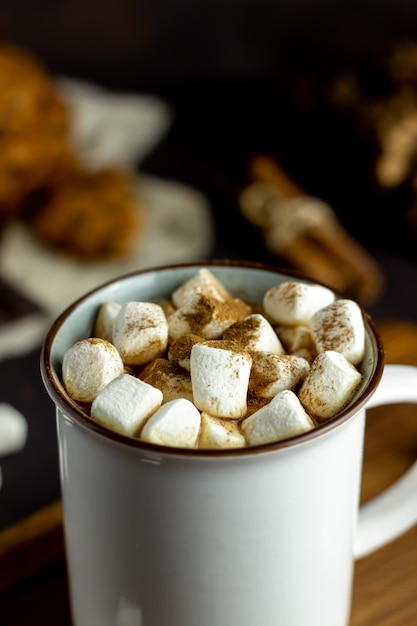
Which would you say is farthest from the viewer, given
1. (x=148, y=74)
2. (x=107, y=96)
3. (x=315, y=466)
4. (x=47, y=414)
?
(x=148, y=74)

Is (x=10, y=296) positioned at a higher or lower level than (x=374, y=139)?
lower

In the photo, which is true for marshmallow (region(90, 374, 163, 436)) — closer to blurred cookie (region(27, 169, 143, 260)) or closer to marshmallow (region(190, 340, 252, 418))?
marshmallow (region(190, 340, 252, 418))

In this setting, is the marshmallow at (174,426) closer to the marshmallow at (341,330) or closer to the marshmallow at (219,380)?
the marshmallow at (219,380)

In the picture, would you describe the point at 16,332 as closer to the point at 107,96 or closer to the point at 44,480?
the point at 44,480

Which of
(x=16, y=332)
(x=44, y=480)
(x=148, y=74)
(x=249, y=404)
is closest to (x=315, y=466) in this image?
(x=249, y=404)

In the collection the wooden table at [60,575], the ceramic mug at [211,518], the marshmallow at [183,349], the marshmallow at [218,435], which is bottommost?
the wooden table at [60,575]

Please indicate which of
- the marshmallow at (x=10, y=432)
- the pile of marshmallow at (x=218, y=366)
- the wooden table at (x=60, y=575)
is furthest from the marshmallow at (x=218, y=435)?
the marshmallow at (x=10, y=432)

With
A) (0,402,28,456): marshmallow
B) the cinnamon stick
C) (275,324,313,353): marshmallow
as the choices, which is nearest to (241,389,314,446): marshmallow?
(275,324,313,353): marshmallow
